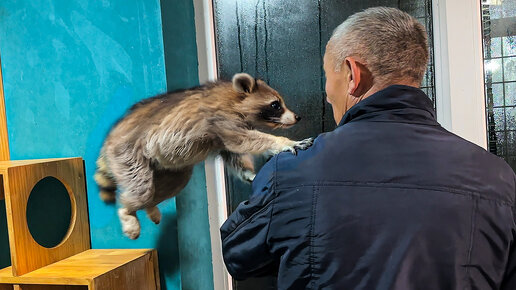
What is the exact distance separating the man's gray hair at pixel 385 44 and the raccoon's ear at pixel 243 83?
10.3 inches

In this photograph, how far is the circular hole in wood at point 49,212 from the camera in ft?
4.99

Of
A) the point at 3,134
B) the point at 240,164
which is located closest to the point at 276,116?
the point at 240,164

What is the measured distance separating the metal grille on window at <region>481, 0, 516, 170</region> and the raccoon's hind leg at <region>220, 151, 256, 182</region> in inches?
31.9

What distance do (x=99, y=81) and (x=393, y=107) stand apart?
942mm

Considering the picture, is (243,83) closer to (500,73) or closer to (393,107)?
(393,107)

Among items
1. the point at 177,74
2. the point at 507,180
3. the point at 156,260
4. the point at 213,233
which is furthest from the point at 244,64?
the point at 507,180

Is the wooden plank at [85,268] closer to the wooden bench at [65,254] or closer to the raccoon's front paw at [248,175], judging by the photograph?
the wooden bench at [65,254]

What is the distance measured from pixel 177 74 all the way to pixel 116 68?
178mm

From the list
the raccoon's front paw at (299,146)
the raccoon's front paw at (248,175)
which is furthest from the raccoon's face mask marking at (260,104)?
the raccoon's front paw at (299,146)

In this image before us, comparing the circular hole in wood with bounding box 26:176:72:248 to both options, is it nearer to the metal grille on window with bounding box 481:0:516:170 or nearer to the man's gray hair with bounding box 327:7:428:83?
the man's gray hair with bounding box 327:7:428:83

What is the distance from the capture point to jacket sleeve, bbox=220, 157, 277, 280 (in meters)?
0.86

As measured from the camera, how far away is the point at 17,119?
156 centimetres

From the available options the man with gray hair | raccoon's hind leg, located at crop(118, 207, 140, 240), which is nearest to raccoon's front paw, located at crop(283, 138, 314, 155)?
the man with gray hair

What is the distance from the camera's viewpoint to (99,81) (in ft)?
4.80
